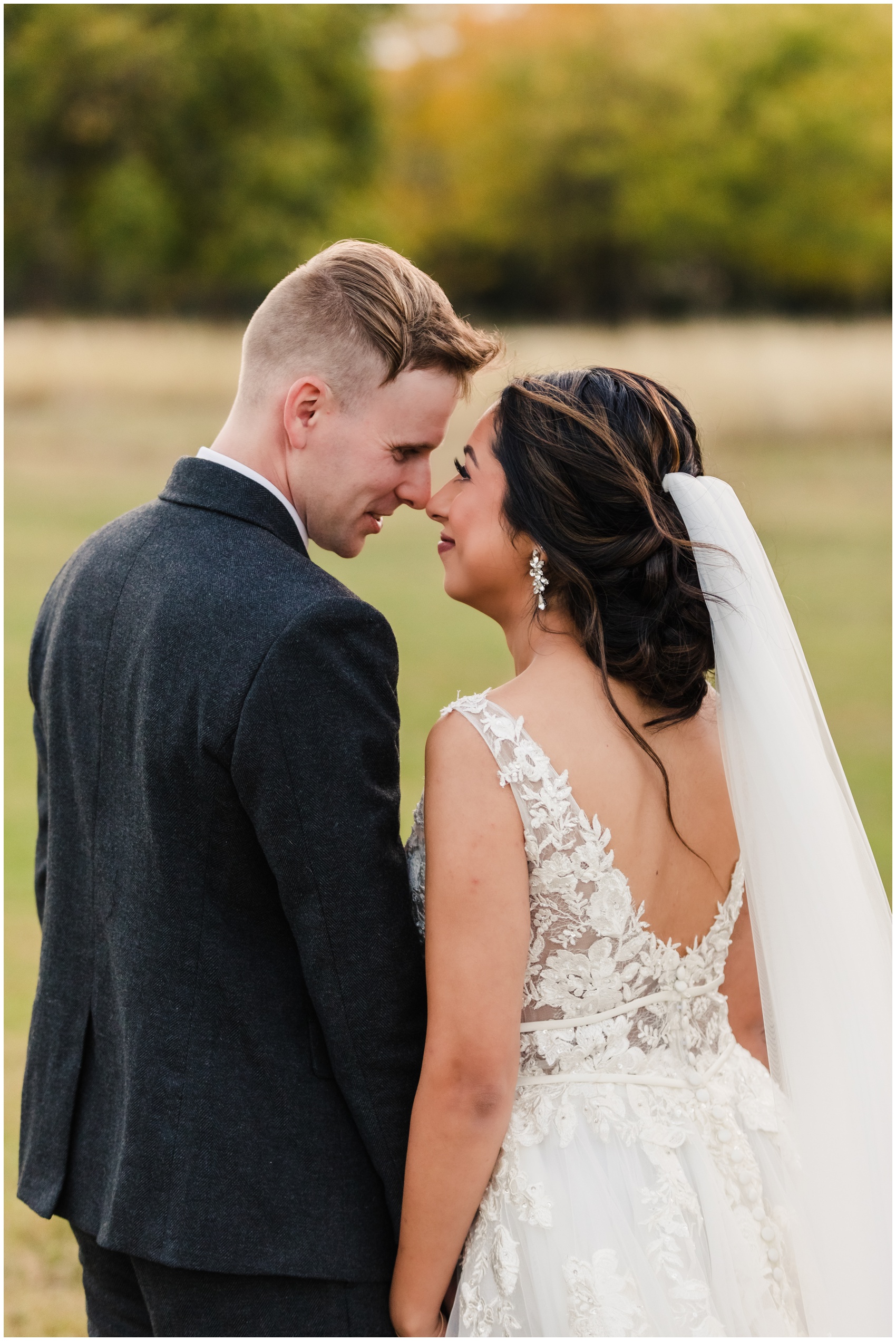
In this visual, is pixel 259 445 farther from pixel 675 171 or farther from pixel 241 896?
pixel 675 171

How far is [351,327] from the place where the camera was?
7.30ft

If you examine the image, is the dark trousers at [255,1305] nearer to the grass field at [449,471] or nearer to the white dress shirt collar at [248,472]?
the white dress shirt collar at [248,472]

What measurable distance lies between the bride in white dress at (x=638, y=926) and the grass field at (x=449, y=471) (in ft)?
24.5

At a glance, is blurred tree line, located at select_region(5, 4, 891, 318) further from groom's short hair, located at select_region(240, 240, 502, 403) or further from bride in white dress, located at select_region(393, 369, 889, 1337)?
bride in white dress, located at select_region(393, 369, 889, 1337)

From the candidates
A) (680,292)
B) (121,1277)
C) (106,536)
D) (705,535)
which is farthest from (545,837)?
(680,292)

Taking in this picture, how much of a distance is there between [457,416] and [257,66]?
1043 cm

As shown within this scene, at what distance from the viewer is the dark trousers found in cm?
200

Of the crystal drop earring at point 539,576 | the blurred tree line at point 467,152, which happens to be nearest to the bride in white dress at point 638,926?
the crystal drop earring at point 539,576

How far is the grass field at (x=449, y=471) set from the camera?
42.1 ft

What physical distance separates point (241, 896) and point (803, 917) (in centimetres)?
105

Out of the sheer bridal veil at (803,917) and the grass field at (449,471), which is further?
the grass field at (449,471)

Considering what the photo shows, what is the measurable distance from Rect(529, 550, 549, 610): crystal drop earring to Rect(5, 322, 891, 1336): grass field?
754 centimetres

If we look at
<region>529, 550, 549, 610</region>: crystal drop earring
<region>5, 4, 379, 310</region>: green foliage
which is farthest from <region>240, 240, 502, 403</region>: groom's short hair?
<region>5, 4, 379, 310</region>: green foliage

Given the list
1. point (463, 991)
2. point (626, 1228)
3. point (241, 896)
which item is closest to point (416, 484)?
point (241, 896)
